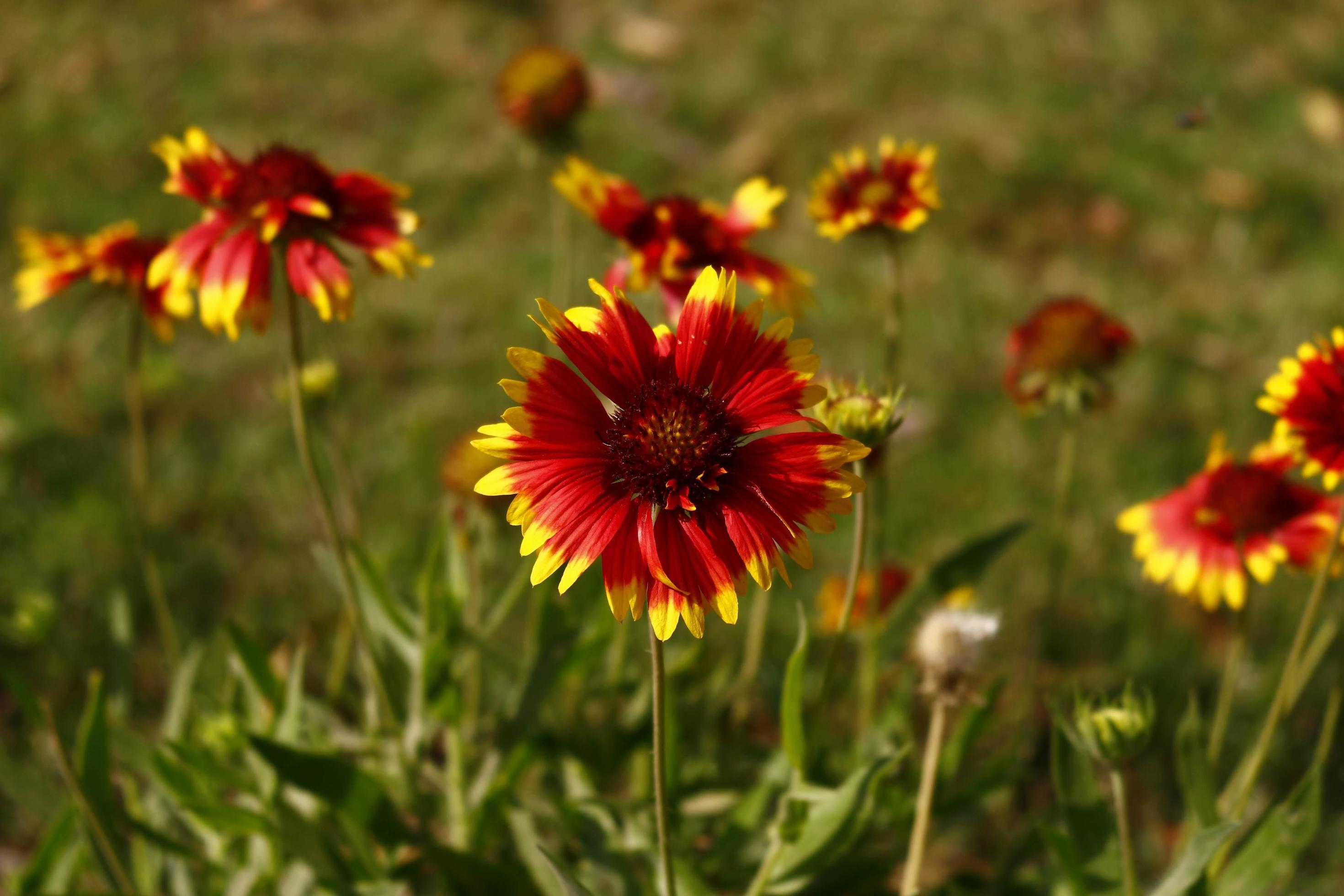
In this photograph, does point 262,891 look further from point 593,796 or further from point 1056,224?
point 1056,224

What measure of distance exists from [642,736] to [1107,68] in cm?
371

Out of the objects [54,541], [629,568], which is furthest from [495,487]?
[54,541]

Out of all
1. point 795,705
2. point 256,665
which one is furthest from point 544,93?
point 795,705

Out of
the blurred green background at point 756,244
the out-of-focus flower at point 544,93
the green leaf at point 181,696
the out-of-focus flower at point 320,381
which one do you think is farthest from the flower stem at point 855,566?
the out-of-focus flower at point 544,93

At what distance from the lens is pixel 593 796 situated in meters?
1.59

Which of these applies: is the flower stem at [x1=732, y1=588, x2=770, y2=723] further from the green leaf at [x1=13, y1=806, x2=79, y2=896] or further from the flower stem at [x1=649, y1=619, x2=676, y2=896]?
the green leaf at [x1=13, y1=806, x2=79, y2=896]

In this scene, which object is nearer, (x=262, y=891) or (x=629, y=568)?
(x=629, y=568)

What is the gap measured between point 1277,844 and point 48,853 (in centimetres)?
171

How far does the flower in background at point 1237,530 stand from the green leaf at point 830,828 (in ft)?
1.85

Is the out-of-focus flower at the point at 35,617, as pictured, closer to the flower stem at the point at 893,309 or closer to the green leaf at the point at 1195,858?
the flower stem at the point at 893,309

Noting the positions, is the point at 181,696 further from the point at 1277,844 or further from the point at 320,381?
the point at 1277,844

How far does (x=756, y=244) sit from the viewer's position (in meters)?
3.62

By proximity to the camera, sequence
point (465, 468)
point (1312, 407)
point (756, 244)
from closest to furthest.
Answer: point (1312, 407) < point (465, 468) < point (756, 244)

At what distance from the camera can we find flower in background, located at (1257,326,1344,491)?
→ 1.33m
